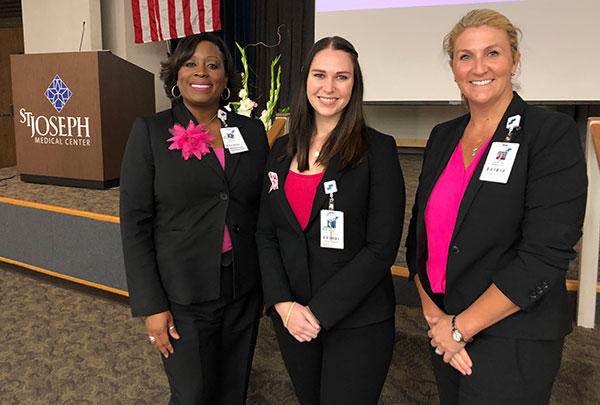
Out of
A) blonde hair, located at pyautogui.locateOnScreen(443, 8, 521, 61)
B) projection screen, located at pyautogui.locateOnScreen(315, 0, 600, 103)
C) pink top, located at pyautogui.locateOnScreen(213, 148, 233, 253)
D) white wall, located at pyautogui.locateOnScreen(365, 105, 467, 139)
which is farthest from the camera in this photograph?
white wall, located at pyautogui.locateOnScreen(365, 105, 467, 139)

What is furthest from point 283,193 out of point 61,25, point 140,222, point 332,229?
point 61,25

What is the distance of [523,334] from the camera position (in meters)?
1.06

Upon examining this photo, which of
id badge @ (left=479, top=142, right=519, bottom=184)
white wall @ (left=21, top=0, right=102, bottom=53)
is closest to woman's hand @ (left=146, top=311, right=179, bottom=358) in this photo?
id badge @ (left=479, top=142, right=519, bottom=184)

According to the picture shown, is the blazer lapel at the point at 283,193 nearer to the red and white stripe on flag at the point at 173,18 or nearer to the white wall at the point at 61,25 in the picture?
the red and white stripe on flag at the point at 173,18

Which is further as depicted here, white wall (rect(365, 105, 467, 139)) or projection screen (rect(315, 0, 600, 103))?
white wall (rect(365, 105, 467, 139))

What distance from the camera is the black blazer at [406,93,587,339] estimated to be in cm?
101

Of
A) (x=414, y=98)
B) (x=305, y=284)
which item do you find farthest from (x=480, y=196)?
(x=414, y=98)

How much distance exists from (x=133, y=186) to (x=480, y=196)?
95 centimetres

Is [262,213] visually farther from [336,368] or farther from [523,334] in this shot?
[523,334]

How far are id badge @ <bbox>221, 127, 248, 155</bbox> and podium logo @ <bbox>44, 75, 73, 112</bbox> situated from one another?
251 centimetres

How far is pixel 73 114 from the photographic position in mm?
3492

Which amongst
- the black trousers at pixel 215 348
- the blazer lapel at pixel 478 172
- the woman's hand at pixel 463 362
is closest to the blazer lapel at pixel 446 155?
the blazer lapel at pixel 478 172

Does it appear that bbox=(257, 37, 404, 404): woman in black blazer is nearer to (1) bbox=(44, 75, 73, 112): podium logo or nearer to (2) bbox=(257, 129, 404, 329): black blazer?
(2) bbox=(257, 129, 404, 329): black blazer

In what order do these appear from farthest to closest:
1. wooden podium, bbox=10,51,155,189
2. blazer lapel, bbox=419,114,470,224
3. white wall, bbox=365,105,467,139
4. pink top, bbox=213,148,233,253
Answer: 1. white wall, bbox=365,105,467,139
2. wooden podium, bbox=10,51,155,189
3. pink top, bbox=213,148,233,253
4. blazer lapel, bbox=419,114,470,224
